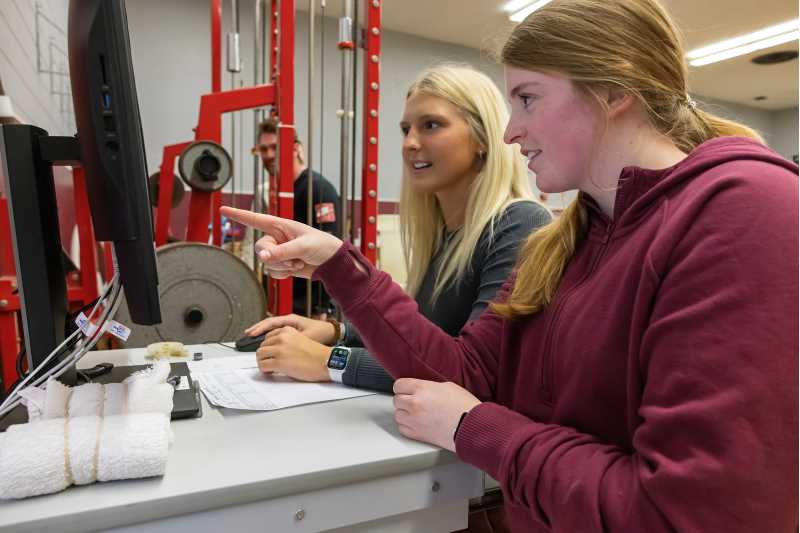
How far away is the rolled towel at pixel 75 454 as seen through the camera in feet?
1.71

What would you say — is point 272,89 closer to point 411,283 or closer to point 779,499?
point 411,283

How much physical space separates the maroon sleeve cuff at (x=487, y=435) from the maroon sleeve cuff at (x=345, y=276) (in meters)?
0.27

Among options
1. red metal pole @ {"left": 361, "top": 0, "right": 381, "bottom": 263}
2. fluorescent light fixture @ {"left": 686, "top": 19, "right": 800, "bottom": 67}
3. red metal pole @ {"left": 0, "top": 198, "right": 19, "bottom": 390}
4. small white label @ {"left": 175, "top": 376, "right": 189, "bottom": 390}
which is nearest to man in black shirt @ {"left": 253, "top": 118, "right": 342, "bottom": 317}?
red metal pole @ {"left": 361, "top": 0, "right": 381, "bottom": 263}

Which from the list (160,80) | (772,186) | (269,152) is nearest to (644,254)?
(772,186)

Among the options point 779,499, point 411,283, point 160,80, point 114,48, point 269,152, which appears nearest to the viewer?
point 779,499

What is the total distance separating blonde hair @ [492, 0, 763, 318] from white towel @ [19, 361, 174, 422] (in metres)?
0.64

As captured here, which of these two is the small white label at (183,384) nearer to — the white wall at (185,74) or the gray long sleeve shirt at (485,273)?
the gray long sleeve shirt at (485,273)

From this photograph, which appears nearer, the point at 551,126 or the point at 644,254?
the point at 644,254

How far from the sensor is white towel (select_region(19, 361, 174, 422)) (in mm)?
641

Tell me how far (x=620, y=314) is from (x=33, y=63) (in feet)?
6.53

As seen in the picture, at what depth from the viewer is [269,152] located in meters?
2.86

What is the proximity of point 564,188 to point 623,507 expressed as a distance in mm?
417

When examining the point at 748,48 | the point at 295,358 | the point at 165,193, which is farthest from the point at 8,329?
the point at 748,48

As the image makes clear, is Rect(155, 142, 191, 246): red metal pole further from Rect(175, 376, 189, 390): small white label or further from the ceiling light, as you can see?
the ceiling light
